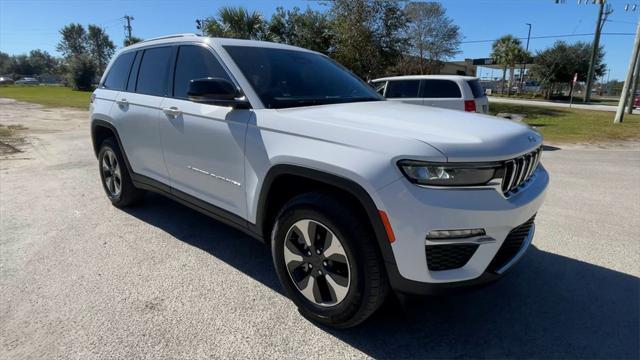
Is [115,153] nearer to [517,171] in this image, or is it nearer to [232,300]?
[232,300]

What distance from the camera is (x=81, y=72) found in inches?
2018

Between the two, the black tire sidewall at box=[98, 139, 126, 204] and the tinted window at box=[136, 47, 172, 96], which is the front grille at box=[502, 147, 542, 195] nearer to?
the tinted window at box=[136, 47, 172, 96]

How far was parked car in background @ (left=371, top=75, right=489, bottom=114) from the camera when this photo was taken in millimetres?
9844

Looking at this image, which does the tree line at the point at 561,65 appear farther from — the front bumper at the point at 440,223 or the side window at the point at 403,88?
the front bumper at the point at 440,223

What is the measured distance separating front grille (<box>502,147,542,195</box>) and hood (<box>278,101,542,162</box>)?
0.05 m

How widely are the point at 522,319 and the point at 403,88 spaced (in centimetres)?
891

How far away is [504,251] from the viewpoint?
241cm

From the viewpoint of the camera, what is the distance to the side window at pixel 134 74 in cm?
435

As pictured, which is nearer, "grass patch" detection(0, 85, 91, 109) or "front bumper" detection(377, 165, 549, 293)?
"front bumper" detection(377, 165, 549, 293)

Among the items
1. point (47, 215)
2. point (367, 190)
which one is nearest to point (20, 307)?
point (47, 215)

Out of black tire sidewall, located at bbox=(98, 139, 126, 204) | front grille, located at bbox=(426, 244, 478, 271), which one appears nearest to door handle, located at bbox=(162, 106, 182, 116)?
black tire sidewall, located at bbox=(98, 139, 126, 204)

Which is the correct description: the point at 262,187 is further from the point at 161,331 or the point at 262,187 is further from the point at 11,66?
the point at 11,66

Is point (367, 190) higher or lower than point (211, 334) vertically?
higher

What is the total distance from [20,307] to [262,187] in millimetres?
1898
